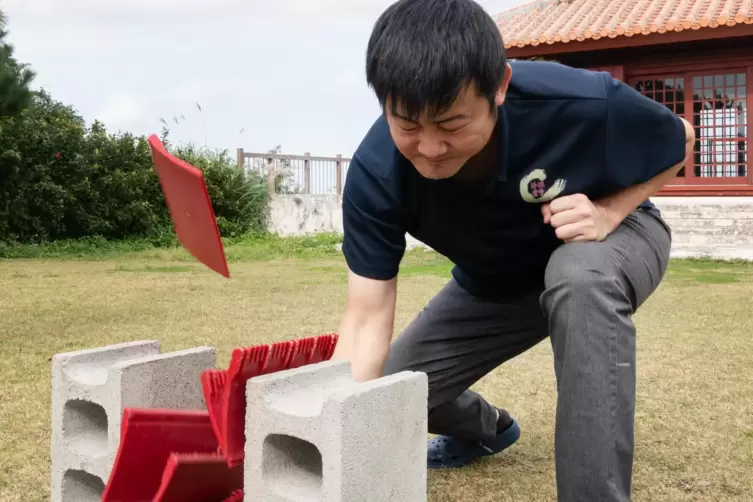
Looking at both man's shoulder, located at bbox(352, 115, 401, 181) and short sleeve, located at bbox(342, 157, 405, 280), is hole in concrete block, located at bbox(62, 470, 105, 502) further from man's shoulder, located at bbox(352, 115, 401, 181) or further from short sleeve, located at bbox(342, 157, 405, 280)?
man's shoulder, located at bbox(352, 115, 401, 181)

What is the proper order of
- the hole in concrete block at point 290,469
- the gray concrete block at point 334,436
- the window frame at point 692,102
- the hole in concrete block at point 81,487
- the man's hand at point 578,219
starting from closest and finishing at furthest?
the gray concrete block at point 334,436 → the hole in concrete block at point 290,469 → the man's hand at point 578,219 → the hole in concrete block at point 81,487 → the window frame at point 692,102

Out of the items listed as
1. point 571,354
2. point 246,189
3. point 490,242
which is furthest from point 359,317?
point 246,189

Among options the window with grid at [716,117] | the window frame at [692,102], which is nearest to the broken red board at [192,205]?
the window frame at [692,102]

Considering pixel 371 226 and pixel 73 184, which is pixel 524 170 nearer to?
pixel 371 226

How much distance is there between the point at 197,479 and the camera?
1444 millimetres

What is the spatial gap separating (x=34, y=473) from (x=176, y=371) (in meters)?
0.69

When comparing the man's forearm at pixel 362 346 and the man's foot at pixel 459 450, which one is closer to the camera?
the man's forearm at pixel 362 346

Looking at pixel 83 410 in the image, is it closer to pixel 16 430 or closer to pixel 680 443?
pixel 16 430

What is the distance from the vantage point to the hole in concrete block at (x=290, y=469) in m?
1.24

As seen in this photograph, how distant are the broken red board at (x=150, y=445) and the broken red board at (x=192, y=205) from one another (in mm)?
275

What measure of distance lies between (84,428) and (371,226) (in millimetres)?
691

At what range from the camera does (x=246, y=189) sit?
12.7m

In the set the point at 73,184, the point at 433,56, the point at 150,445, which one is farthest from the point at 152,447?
the point at 73,184

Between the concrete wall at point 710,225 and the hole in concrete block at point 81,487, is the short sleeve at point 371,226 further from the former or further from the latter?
the concrete wall at point 710,225
